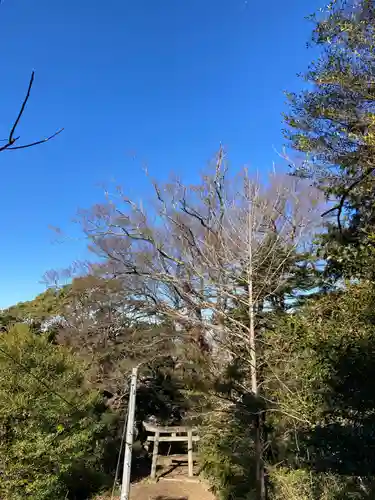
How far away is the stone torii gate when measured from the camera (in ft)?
37.7

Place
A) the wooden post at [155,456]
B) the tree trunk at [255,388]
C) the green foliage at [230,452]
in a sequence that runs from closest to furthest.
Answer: the tree trunk at [255,388] → the green foliage at [230,452] → the wooden post at [155,456]

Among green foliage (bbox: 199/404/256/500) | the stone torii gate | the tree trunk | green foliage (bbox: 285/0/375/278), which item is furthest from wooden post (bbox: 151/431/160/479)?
green foliage (bbox: 285/0/375/278)

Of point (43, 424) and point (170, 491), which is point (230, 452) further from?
point (170, 491)

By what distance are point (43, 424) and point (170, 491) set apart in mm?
5140

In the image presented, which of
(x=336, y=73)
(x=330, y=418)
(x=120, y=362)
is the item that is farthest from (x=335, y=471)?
(x=120, y=362)

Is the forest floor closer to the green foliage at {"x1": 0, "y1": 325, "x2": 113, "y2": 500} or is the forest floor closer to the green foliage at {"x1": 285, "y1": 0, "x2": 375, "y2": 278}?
the green foliage at {"x1": 0, "y1": 325, "x2": 113, "y2": 500}

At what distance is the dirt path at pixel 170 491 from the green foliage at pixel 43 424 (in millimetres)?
1477

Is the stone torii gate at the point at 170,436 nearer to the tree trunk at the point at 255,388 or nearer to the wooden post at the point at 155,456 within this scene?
the wooden post at the point at 155,456

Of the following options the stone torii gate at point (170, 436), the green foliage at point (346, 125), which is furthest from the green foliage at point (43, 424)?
the green foliage at point (346, 125)

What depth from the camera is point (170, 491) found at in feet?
34.5

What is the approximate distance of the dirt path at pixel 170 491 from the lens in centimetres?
1005

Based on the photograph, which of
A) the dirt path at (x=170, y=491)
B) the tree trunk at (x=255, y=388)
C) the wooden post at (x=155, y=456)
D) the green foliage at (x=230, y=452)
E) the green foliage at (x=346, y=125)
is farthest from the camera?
the wooden post at (x=155, y=456)

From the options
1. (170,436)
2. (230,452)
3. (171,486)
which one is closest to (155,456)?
(170,436)

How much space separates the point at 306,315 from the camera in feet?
19.0
